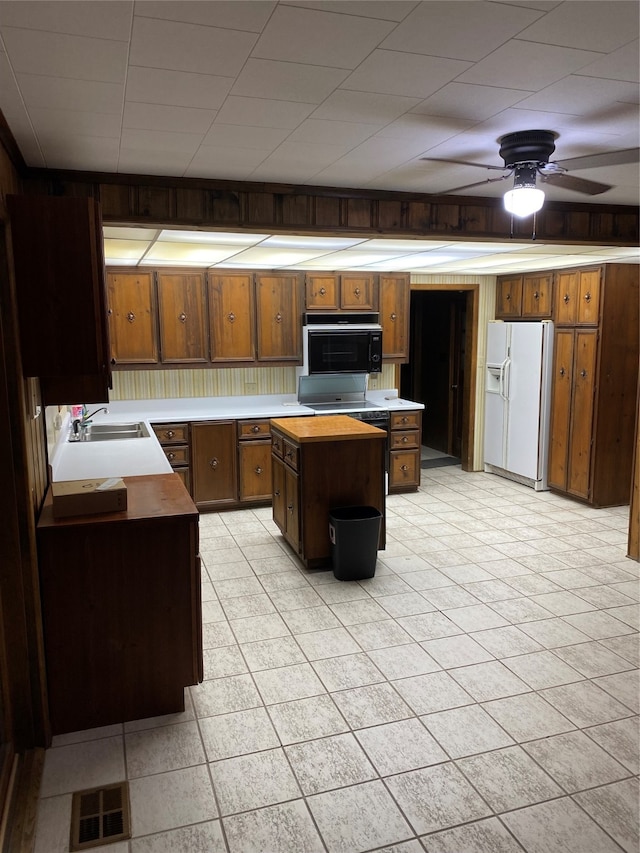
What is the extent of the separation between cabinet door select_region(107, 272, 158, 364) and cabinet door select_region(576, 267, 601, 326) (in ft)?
12.9

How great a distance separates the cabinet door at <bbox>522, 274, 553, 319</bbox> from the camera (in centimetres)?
620

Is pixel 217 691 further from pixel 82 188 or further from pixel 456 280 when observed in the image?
pixel 456 280

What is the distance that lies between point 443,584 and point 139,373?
3511 millimetres

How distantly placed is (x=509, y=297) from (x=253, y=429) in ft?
10.7

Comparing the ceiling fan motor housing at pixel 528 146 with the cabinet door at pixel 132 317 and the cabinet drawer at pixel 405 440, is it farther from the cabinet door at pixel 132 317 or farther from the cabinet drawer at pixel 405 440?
the cabinet drawer at pixel 405 440

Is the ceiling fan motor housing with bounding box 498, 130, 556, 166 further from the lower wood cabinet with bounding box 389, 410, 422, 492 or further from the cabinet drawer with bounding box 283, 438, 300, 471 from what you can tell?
the lower wood cabinet with bounding box 389, 410, 422, 492

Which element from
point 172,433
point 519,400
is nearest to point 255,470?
point 172,433

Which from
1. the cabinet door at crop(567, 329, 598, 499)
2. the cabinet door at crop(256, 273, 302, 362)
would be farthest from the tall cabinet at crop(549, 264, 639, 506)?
the cabinet door at crop(256, 273, 302, 362)

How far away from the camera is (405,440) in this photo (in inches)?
250

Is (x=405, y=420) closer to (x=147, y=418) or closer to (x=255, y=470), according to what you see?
(x=255, y=470)

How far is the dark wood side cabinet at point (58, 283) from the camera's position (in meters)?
2.33

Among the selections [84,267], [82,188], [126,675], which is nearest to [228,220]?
[82,188]

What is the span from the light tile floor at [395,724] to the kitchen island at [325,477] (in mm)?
254

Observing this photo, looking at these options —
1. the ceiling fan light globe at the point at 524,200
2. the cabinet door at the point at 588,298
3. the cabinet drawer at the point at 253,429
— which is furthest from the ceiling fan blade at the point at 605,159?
the cabinet drawer at the point at 253,429
